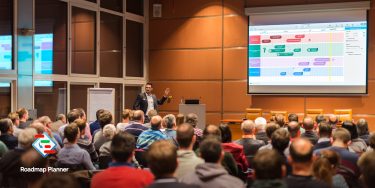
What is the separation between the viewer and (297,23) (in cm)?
957

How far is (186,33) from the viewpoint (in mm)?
10773

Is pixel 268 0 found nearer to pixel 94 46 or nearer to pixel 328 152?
pixel 94 46

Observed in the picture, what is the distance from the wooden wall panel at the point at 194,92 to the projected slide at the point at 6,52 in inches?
168

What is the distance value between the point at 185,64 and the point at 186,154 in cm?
757

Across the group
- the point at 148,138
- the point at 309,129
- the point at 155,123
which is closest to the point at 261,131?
the point at 309,129

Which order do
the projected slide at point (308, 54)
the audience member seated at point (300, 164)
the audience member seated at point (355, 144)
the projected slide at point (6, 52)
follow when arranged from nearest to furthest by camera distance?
1. the audience member seated at point (300, 164)
2. the audience member seated at point (355, 144)
3. the projected slide at point (6, 52)
4. the projected slide at point (308, 54)

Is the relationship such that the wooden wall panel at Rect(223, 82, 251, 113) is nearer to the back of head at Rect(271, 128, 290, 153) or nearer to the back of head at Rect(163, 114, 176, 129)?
the back of head at Rect(163, 114, 176, 129)

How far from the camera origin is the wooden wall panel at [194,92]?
10.5 meters

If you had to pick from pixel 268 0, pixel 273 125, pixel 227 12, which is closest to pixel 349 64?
pixel 268 0

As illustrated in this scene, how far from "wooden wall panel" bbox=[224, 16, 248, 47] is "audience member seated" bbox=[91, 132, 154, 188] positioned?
24.8ft

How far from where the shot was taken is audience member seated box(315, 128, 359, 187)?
11.7 ft

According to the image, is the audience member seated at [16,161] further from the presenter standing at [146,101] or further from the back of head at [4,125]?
the presenter standing at [146,101]

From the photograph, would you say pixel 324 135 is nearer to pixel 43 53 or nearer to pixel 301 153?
pixel 301 153

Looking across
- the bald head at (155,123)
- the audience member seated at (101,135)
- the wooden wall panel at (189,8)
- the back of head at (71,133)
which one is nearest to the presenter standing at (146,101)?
the wooden wall panel at (189,8)
